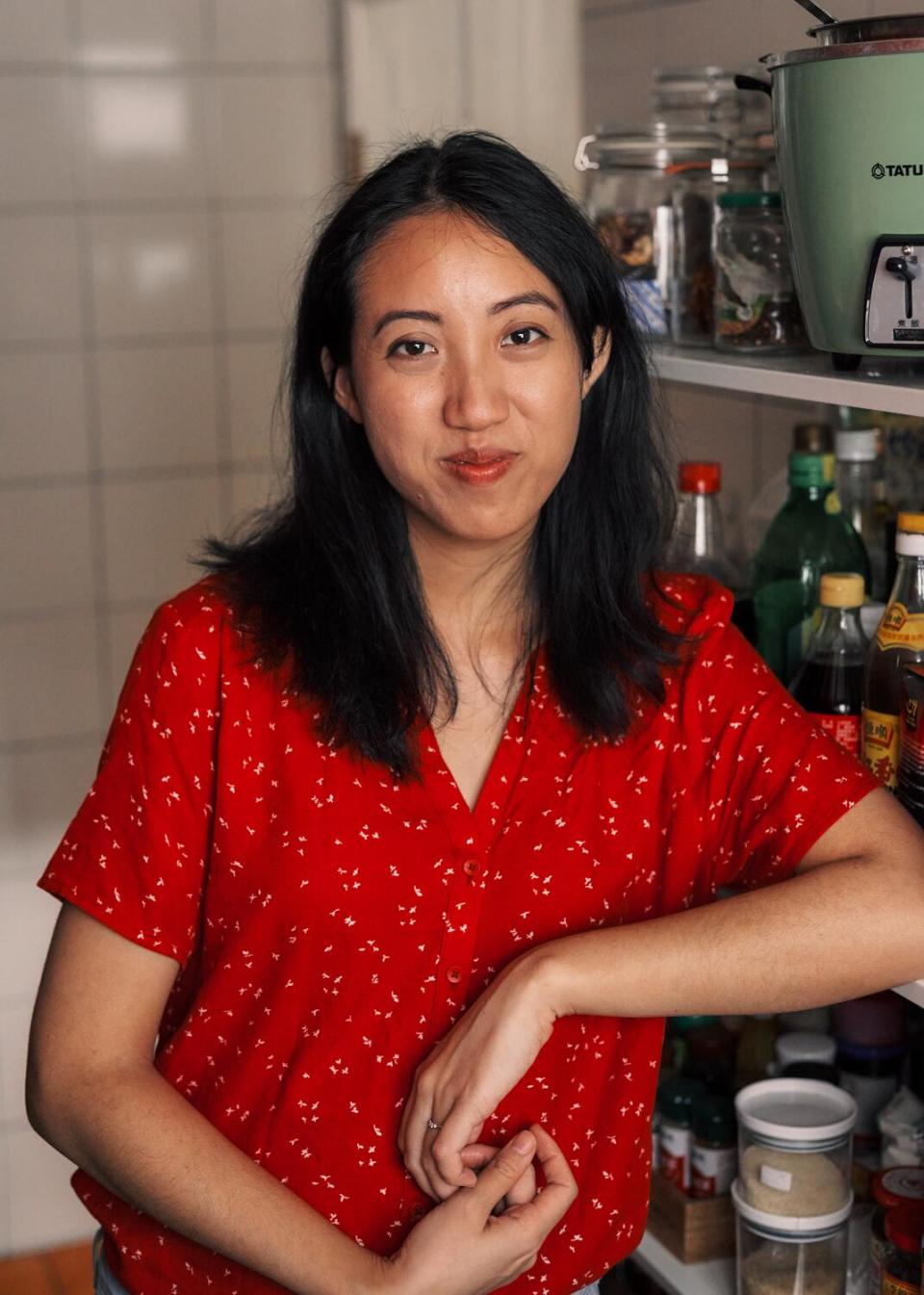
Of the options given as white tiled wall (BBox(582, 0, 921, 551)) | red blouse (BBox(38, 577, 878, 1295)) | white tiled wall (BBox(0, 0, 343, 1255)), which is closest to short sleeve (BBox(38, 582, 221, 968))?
red blouse (BBox(38, 577, 878, 1295))

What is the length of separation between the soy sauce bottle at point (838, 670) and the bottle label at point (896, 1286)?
38cm

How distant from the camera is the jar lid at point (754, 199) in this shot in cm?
125

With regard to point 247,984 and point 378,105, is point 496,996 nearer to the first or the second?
point 247,984

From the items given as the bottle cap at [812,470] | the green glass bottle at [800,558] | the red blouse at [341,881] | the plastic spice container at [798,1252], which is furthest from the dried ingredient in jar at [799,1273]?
the bottle cap at [812,470]

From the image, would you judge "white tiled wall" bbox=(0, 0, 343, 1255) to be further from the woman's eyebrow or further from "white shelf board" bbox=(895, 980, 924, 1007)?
"white shelf board" bbox=(895, 980, 924, 1007)

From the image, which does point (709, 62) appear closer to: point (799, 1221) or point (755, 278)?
point (755, 278)

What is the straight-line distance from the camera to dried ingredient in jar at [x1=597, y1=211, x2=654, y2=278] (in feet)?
4.65

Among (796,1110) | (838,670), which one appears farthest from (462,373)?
(796,1110)

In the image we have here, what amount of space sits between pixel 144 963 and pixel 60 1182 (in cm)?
172

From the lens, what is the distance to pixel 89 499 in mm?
2451

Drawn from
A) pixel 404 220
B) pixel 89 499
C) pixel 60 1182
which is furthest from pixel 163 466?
pixel 404 220

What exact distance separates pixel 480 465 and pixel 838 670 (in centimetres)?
34

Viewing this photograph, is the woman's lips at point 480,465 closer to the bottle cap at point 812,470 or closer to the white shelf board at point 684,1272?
the bottle cap at point 812,470

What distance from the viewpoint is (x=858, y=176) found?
39.7 inches
